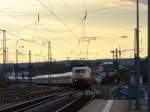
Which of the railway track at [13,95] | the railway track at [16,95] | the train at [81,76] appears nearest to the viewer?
the railway track at [13,95]

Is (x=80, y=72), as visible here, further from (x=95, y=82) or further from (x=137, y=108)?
(x=137, y=108)

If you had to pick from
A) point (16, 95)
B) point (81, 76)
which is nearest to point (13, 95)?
point (16, 95)

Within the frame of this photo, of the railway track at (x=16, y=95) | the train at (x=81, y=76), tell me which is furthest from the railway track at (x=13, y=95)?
the train at (x=81, y=76)

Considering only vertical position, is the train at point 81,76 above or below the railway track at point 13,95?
above

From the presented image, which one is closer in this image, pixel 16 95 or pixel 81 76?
pixel 16 95

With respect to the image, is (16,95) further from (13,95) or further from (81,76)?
(81,76)

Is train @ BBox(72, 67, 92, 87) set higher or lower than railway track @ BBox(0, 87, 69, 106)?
higher

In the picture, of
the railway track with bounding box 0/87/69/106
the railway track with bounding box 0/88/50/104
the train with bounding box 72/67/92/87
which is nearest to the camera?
the railway track with bounding box 0/88/50/104

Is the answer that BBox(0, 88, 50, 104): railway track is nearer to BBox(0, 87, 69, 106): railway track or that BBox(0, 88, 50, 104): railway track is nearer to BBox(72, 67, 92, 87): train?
BBox(0, 87, 69, 106): railway track

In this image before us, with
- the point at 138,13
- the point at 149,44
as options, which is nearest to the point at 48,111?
the point at 138,13

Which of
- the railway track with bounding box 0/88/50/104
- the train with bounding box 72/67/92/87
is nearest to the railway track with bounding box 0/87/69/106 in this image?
the railway track with bounding box 0/88/50/104

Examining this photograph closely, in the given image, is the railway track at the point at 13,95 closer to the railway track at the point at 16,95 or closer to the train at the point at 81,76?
the railway track at the point at 16,95

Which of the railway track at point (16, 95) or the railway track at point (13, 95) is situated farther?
the railway track at point (16, 95)

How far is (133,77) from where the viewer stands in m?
35.6
